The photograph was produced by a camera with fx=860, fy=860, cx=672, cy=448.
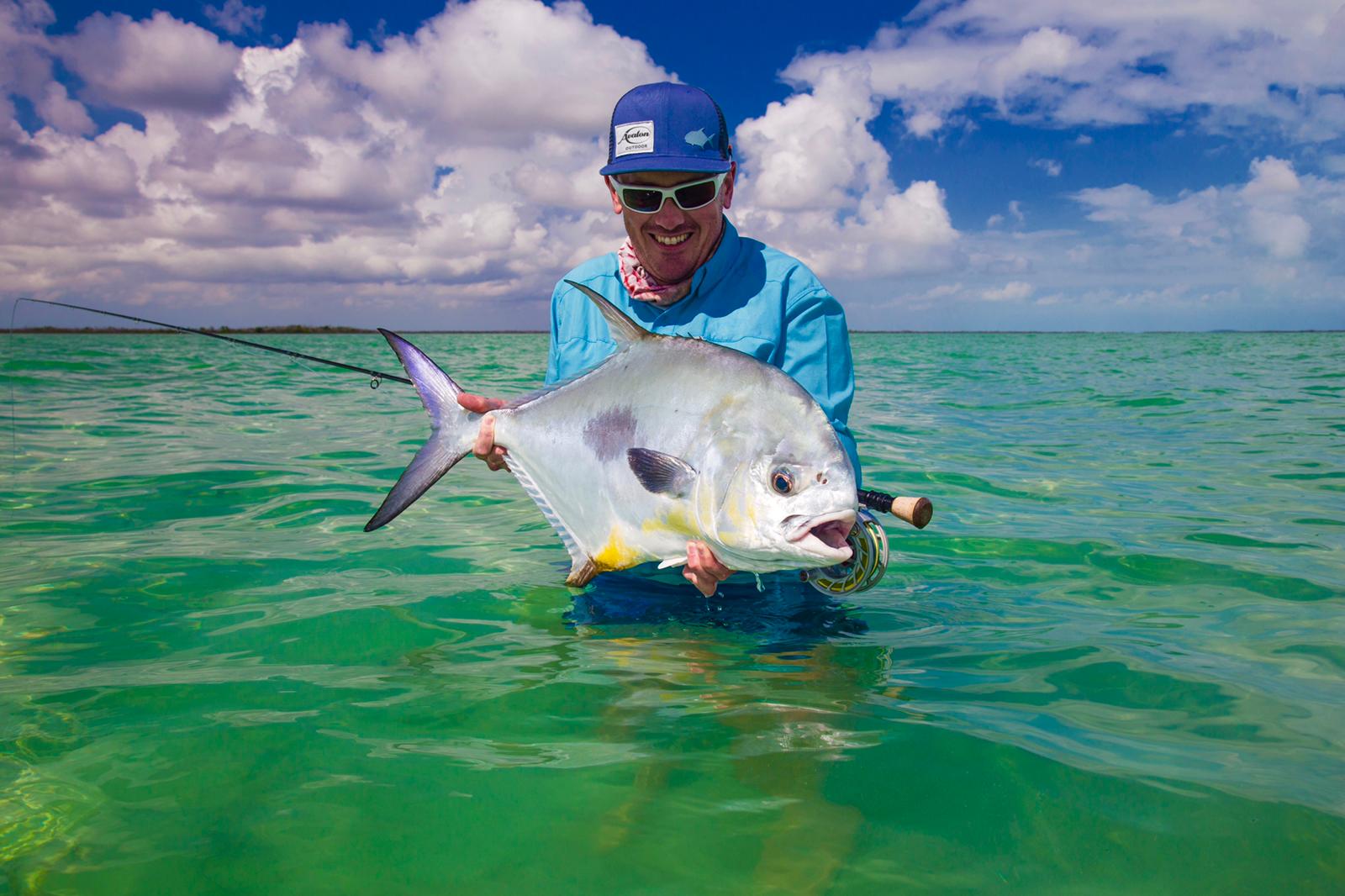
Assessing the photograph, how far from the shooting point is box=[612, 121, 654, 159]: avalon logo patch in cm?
296

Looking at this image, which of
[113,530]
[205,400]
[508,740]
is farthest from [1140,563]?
[205,400]

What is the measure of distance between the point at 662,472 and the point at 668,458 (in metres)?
0.04

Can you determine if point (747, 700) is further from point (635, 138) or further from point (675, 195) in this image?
point (635, 138)

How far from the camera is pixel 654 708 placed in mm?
2465

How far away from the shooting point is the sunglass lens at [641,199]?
3.06m

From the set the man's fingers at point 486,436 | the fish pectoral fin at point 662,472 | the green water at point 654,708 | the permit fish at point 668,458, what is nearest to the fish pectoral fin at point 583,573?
the permit fish at point 668,458

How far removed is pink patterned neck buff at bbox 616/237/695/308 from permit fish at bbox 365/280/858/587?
0.67m

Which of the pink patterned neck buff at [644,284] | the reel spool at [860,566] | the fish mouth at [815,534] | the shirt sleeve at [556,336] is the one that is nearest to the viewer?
the fish mouth at [815,534]

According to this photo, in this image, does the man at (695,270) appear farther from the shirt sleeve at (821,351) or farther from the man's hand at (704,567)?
the man's hand at (704,567)

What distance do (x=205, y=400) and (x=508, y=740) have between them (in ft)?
43.5

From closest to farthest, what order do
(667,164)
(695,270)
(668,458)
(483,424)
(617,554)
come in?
1. (668,458)
2. (617,554)
3. (667,164)
4. (483,424)
5. (695,270)

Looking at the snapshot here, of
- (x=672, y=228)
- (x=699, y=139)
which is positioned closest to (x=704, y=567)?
(x=672, y=228)

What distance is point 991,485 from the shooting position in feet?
22.3

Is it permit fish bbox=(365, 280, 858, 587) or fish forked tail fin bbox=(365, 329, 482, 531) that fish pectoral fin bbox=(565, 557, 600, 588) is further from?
fish forked tail fin bbox=(365, 329, 482, 531)
